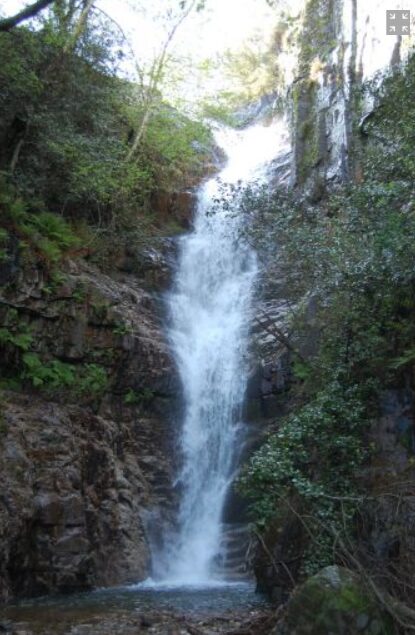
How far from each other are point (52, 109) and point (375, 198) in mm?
9429

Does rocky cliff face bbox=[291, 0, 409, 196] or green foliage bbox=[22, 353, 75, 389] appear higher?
rocky cliff face bbox=[291, 0, 409, 196]

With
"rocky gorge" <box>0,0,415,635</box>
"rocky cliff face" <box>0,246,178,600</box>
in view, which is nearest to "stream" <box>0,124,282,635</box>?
"rocky gorge" <box>0,0,415,635</box>

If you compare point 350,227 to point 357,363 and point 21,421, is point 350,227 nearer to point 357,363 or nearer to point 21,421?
point 357,363

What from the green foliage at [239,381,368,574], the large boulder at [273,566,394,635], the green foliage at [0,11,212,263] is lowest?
the large boulder at [273,566,394,635]

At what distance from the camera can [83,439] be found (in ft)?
37.7

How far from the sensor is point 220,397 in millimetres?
14516

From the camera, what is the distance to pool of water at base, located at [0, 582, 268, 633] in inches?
316

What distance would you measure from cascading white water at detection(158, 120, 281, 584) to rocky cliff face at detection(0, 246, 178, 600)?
1.97 ft

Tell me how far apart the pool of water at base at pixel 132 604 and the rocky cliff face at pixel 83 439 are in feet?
1.81

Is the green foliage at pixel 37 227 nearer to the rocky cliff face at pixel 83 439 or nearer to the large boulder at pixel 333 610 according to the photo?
the rocky cliff face at pixel 83 439

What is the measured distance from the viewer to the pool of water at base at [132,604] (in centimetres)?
802

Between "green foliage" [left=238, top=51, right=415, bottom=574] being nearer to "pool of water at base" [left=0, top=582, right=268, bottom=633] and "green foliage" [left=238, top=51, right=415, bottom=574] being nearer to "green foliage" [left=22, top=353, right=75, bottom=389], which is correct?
"pool of water at base" [left=0, top=582, right=268, bottom=633]

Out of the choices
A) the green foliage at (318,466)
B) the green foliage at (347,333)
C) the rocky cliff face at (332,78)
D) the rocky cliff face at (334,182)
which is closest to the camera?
the rocky cliff face at (334,182)

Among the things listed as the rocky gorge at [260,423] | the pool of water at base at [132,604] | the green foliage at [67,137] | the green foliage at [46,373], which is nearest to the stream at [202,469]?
the pool of water at base at [132,604]
